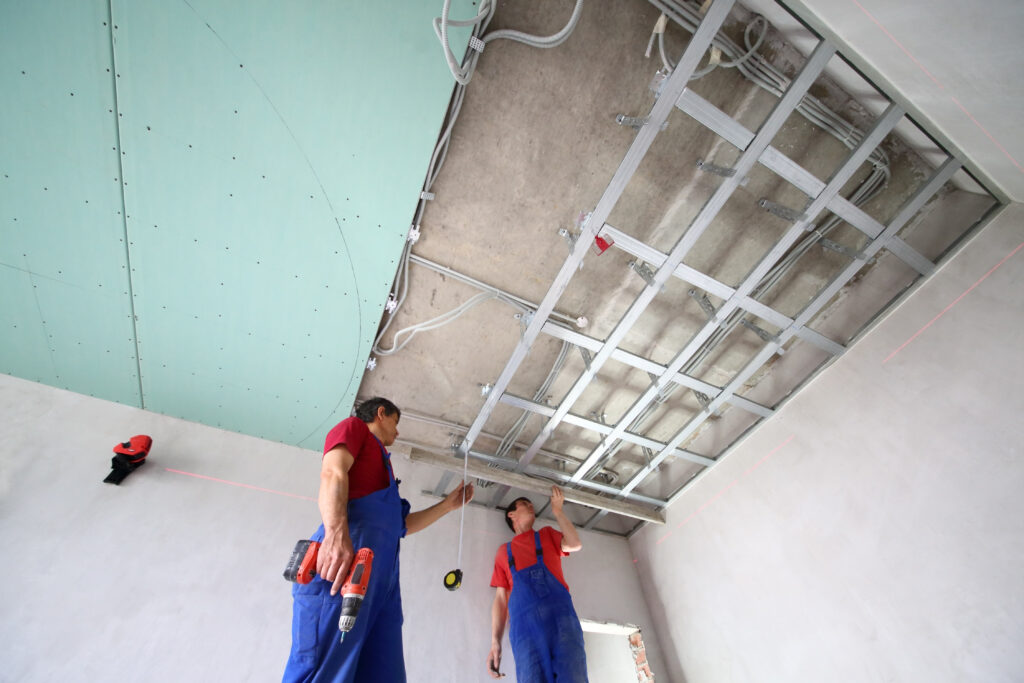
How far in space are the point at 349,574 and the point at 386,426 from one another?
2.27 feet

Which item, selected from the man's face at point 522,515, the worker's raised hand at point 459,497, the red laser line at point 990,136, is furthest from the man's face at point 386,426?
the red laser line at point 990,136

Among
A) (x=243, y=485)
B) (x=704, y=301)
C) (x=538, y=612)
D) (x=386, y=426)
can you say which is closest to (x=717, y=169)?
(x=704, y=301)

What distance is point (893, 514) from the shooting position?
1958 millimetres

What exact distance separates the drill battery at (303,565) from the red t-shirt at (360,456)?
9.7 inches

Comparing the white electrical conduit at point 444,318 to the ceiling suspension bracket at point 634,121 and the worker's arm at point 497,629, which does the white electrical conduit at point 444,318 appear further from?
the worker's arm at point 497,629

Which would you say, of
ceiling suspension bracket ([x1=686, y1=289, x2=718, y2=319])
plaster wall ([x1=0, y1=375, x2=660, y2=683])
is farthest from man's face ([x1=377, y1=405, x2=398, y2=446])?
ceiling suspension bracket ([x1=686, y1=289, x2=718, y2=319])

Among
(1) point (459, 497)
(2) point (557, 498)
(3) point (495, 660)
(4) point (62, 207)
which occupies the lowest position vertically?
(3) point (495, 660)

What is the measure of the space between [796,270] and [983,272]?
Result: 0.70 metres

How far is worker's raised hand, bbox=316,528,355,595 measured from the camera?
97 cm

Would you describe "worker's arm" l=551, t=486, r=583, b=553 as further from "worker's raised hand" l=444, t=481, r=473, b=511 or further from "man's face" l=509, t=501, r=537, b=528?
"worker's raised hand" l=444, t=481, r=473, b=511

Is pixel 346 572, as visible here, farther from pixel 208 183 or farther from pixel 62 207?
pixel 62 207

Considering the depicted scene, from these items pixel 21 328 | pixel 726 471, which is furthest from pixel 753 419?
pixel 21 328

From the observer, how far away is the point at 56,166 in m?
1.45

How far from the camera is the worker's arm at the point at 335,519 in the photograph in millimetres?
975
